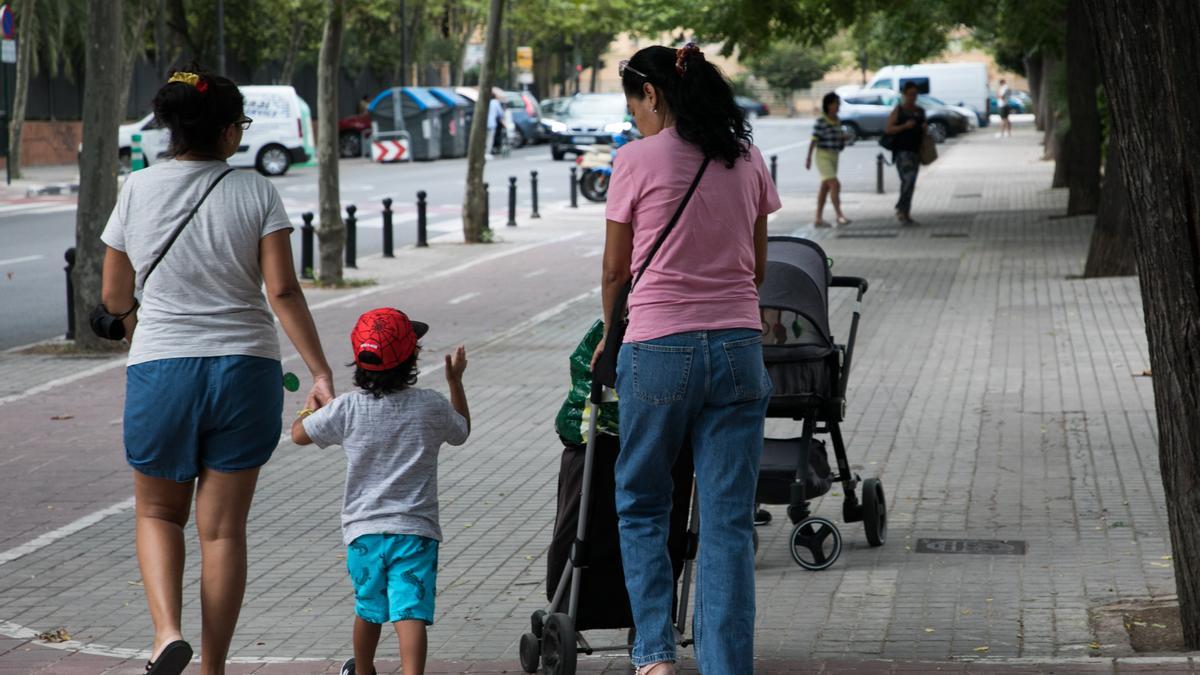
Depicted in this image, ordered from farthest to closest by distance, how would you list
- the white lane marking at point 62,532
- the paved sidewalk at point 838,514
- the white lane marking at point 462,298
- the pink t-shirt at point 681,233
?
the white lane marking at point 462,298, the white lane marking at point 62,532, the paved sidewalk at point 838,514, the pink t-shirt at point 681,233

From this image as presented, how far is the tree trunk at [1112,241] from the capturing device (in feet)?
56.9

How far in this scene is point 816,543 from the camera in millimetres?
6684

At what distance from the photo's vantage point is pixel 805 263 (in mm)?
6691

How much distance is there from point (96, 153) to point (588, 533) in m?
9.92

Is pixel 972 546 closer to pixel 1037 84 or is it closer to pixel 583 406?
pixel 583 406

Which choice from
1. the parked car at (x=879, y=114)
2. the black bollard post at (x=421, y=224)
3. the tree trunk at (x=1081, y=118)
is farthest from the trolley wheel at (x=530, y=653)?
the parked car at (x=879, y=114)

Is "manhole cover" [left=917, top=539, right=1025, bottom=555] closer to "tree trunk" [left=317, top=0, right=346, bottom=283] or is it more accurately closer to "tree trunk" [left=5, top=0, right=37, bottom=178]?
"tree trunk" [left=317, top=0, right=346, bottom=283]

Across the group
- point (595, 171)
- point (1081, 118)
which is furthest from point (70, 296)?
point (595, 171)

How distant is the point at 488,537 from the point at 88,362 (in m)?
6.81

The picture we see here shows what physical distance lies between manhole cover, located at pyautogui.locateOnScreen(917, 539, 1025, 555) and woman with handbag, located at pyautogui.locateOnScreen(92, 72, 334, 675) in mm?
3133

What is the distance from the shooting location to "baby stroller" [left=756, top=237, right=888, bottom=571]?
6461 mm

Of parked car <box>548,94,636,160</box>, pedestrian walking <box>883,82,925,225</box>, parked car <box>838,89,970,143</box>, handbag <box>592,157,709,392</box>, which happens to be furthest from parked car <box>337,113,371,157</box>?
handbag <box>592,157,709,392</box>

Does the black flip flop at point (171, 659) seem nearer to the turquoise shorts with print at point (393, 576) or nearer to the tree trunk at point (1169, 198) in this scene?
the turquoise shorts with print at point (393, 576)

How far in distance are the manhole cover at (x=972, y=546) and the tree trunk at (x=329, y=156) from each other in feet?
39.1
